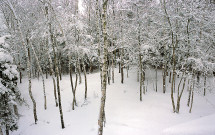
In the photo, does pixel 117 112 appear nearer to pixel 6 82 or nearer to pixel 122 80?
pixel 122 80

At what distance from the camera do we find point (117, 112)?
46.5ft

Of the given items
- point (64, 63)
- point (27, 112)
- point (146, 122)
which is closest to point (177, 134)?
point (146, 122)

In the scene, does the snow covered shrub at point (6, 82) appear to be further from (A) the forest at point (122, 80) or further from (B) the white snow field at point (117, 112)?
(B) the white snow field at point (117, 112)

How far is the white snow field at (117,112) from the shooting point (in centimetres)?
1160

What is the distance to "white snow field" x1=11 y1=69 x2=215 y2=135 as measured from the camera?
1160cm

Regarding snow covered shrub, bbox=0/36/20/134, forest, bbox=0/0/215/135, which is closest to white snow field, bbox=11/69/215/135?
forest, bbox=0/0/215/135

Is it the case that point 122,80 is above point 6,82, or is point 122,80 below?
below

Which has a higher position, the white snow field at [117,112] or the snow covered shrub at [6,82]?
the snow covered shrub at [6,82]

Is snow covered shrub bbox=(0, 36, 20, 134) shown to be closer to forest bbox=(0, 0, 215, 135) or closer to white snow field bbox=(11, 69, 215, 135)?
forest bbox=(0, 0, 215, 135)

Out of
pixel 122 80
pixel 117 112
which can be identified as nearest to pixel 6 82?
pixel 117 112

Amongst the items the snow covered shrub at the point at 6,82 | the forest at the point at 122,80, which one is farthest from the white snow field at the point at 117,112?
the snow covered shrub at the point at 6,82

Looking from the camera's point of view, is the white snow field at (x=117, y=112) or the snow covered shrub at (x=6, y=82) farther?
the white snow field at (x=117, y=112)

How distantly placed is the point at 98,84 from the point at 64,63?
10991mm

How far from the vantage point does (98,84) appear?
19.6 meters
